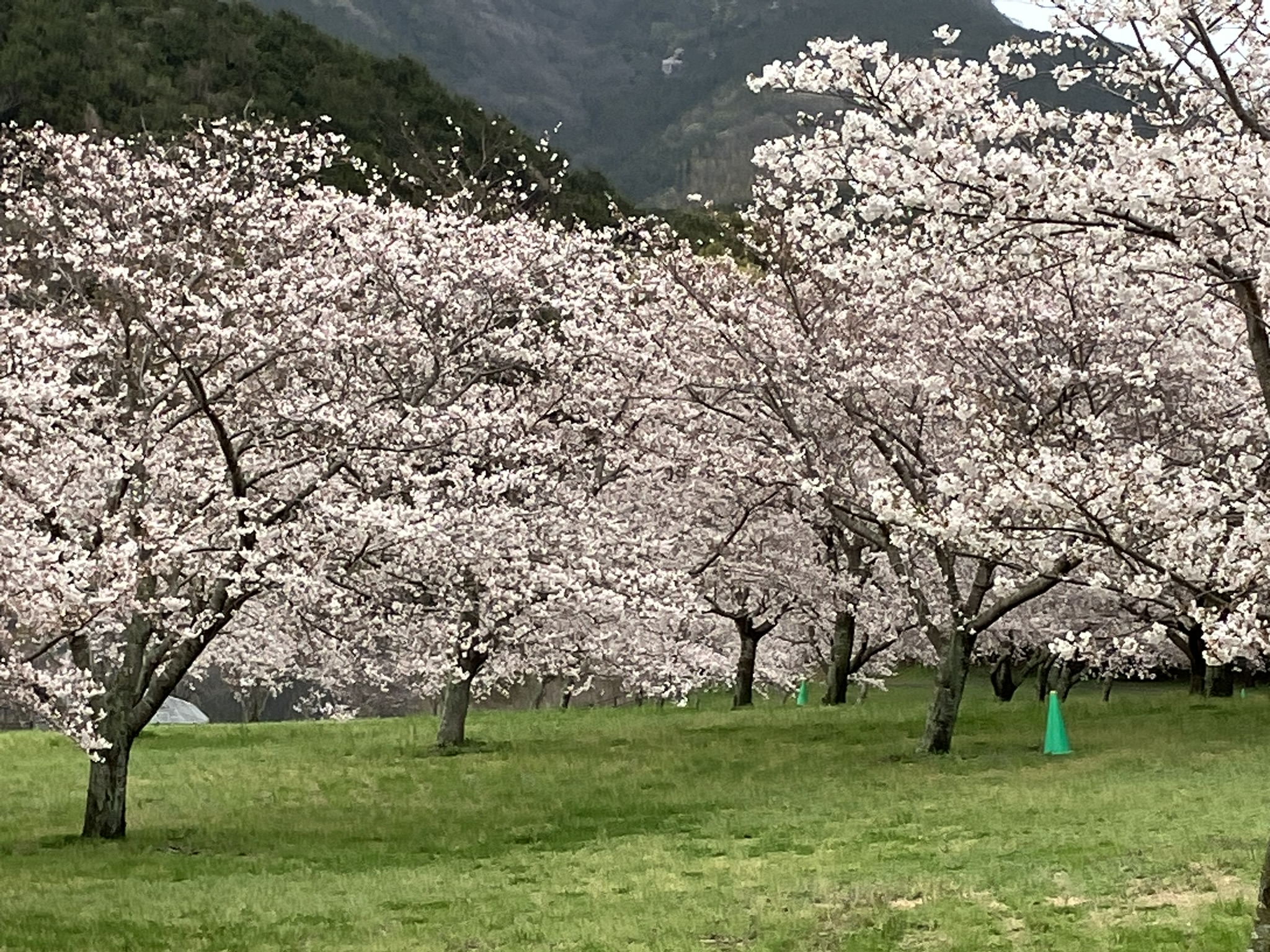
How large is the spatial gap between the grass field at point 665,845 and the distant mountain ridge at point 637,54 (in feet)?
210

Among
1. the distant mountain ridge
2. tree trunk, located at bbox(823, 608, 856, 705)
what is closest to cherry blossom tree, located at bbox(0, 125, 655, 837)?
tree trunk, located at bbox(823, 608, 856, 705)

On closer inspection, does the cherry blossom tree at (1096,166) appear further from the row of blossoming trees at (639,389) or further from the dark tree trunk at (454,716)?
the dark tree trunk at (454,716)

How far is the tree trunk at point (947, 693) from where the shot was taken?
21.0 m

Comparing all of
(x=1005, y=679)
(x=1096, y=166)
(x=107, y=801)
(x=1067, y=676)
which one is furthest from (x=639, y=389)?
(x=1067, y=676)

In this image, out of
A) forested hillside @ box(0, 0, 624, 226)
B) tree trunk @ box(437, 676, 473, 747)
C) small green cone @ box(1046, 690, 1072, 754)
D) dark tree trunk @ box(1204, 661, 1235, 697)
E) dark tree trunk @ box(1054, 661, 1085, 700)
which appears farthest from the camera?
forested hillside @ box(0, 0, 624, 226)

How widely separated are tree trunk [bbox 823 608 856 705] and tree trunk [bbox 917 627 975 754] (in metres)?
7.40

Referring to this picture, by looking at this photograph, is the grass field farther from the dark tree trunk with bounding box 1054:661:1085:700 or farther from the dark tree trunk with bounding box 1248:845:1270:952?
the dark tree trunk with bounding box 1054:661:1085:700

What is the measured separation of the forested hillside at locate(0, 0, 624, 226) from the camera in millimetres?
48438

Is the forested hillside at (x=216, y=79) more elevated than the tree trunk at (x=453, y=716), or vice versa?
the forested hillside at (x=216, y=79)

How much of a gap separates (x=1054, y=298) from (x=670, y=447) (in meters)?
6.74

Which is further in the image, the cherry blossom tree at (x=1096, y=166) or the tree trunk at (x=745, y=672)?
A: the tree trunk at (x=745, y=672)

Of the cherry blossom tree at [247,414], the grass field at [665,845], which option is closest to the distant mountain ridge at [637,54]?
the grass field at [665,845]

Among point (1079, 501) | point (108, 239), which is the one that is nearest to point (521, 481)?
point (108, 239)

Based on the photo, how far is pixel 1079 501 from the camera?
9219 mm
